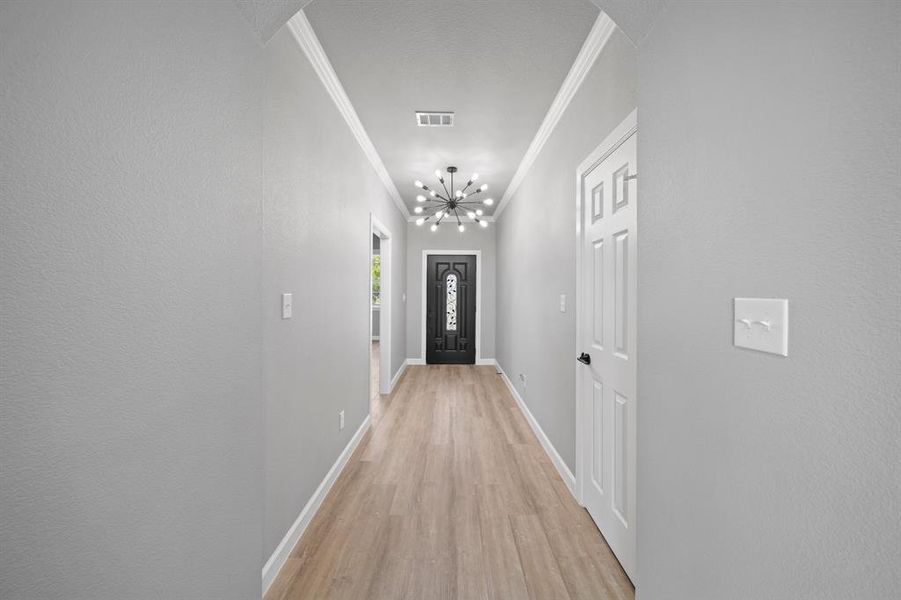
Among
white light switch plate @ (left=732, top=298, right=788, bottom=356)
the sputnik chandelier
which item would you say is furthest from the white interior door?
the sputnik chandelier

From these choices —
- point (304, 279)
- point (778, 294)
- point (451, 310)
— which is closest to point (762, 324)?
point (778, 294)

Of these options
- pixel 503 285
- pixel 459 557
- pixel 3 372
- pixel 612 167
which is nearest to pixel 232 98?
pixel 3 372

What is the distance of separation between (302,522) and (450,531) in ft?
2.51

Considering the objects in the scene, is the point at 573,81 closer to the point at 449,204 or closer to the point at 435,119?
the point at 435,119

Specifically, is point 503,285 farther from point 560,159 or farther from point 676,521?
point 676,521

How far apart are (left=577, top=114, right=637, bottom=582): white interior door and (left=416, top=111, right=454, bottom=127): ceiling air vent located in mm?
1275

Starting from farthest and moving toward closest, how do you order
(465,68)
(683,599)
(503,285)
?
(503,285)
(465,68)
(683,599)

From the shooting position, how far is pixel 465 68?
7.98 ft

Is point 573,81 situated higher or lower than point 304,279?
higher

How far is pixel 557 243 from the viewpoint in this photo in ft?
9.66

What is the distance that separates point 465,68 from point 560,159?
0.91m

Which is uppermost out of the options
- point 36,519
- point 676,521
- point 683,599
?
point 36,519

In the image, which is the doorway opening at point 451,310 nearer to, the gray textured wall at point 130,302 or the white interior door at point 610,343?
the white interior door at point 610,343

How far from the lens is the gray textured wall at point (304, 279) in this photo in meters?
1.76
